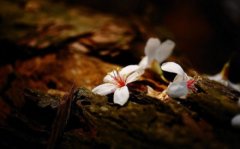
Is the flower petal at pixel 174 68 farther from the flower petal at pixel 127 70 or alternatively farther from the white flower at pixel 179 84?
the flower petal at pixel 127 70

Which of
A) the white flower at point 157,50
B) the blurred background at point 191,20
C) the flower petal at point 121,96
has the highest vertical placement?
the blurred background at point 191,20

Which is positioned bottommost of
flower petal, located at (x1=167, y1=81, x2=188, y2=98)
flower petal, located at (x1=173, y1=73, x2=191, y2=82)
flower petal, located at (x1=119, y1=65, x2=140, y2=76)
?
flower petal, located at (x1=167, y1=81, x2=188, y2=98)

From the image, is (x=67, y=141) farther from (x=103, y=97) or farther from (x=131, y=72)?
(x=131, y=72)

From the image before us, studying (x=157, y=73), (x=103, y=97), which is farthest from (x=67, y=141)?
(x=157, y=73)

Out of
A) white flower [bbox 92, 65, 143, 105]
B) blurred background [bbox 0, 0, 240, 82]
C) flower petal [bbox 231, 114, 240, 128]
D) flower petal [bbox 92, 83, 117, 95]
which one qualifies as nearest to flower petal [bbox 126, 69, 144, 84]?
white flower [bbox 92, 65, 143, 105]

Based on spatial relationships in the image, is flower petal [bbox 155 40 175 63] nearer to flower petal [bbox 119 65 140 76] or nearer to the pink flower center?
flower petal [bbox 119 65 140 76]

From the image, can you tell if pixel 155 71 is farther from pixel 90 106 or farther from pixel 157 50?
pixel 90 106

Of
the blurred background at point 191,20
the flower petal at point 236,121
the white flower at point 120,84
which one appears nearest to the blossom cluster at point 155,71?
the white flower at point 120,84
